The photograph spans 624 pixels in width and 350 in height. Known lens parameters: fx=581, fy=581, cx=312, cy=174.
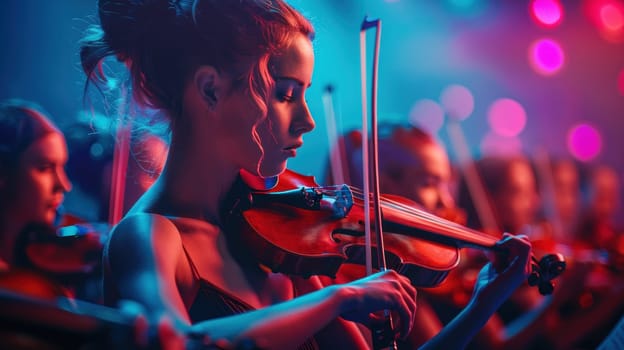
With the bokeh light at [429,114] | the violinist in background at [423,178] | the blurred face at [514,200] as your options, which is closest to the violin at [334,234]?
the violinist in background at [423,178]

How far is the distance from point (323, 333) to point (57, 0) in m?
Result: 0.85

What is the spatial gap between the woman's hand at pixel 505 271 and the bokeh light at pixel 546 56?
3.20 metres

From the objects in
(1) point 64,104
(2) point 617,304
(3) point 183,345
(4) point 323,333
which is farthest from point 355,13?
(2) point 617,304

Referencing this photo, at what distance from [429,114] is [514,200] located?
1.07 m

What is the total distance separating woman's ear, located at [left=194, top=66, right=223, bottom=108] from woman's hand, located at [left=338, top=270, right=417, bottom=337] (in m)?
0.34

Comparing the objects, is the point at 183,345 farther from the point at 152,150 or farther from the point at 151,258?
the point at 152,150

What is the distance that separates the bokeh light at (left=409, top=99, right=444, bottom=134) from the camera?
11.1 ft

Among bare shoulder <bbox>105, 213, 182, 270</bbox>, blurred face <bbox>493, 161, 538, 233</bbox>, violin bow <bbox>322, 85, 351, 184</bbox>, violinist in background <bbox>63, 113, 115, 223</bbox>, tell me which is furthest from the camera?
blurred face <bbox>493, 161, 538, 233</bbox>

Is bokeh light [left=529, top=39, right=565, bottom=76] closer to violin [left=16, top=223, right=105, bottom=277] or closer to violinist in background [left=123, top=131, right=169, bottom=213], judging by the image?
violin [left=16, top=223, right=105, bottom=277]

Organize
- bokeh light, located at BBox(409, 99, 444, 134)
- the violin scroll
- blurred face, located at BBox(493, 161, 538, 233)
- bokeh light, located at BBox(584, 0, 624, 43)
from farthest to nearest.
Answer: bokeh light, located at BBox(584, 0, 624, 43) < bokeh light, located at BBox(409, 99, 444, 134) < blurred face, located at BBox(493, 161, 538, 233) < the violin scroll

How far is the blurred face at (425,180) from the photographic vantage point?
1.60 m

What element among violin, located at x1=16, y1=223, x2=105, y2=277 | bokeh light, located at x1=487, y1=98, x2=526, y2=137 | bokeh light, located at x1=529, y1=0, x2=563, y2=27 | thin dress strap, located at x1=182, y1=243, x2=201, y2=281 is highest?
bokeh light, located at x1=529, y1=0, x2=563, y2=27

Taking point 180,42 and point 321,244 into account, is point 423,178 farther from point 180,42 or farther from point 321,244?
point 180,42

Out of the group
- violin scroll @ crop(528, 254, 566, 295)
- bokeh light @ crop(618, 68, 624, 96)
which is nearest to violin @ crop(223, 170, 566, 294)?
Result: violin scroll @ crop(528, 254, 566, 295)
